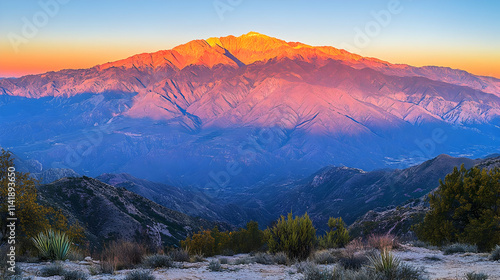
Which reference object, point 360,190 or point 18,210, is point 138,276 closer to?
point 18,210

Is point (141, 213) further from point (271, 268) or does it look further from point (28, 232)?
point (271, 268)

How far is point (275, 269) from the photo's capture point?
13141 millimetres

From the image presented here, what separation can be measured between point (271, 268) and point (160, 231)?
49270 mm

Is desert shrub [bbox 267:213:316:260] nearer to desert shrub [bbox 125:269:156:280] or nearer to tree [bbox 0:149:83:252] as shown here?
desert shrub [bbox 125:269:156:280]

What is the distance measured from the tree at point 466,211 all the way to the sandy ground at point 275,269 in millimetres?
6303

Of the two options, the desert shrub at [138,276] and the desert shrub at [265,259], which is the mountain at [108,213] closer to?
the desert shrub at [265,259]

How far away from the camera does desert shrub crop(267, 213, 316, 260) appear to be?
54.5 ft

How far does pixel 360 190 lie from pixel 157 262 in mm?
153270

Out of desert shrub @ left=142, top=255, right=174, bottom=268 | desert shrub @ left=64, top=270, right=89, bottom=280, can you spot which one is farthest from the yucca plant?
desert shrub @ left=64, top=270, right=89, bottom=280

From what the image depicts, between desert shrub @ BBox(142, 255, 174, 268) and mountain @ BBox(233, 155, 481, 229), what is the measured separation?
327 feet

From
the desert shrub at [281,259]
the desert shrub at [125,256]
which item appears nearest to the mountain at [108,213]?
the desert shrub at [281,259]

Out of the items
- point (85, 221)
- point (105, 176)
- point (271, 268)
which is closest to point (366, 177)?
point (105, 176)

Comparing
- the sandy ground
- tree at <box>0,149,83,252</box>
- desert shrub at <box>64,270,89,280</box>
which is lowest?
the sandy ground

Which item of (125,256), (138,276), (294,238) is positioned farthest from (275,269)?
(125,256)
